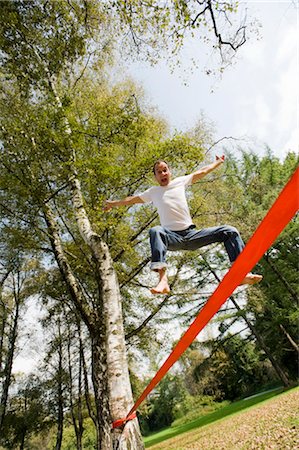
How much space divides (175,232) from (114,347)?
7.67 feet

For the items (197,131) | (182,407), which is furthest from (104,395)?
(182,407)

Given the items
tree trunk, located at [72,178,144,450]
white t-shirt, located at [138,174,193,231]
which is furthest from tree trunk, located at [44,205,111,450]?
white t-shirt, located at [138,174,193,231]

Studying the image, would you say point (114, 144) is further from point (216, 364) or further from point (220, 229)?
point (216, 364)

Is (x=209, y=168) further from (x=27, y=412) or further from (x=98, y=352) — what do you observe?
(x=27, y=412)

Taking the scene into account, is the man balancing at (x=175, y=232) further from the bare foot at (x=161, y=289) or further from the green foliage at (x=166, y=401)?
the green foliage at (x=166, y=401)

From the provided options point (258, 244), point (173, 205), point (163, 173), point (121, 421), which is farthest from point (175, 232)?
point (121, 421)

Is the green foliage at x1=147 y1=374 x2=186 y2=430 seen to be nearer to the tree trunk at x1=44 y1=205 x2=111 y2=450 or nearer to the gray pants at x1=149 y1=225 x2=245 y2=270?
the tree trunk at x1=44 y1=205 x2=111 y2=450

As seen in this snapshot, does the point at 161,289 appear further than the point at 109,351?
No

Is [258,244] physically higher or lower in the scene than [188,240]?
lower

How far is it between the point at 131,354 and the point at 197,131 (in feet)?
32.1

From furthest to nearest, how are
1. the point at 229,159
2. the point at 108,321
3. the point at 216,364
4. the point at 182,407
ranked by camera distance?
1. the point at 182,407
2. the point at 216,364
3. the point at 229,159
4. the point at 108,321

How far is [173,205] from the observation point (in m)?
3.38

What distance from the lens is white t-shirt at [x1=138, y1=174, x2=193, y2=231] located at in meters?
3.32

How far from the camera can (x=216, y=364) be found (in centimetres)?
2870
